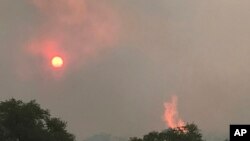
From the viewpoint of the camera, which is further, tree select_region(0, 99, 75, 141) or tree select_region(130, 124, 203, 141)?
tree select_region(130, 124, 203, 141)

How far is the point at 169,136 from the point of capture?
86.6 m

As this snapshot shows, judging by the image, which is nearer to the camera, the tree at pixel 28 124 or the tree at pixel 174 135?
the tree at pixel 28 124

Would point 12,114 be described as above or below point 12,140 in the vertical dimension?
above

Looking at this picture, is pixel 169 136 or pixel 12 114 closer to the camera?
pixel 12 114

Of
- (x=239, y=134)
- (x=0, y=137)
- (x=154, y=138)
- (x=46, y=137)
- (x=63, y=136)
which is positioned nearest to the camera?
(x=239, y=134)

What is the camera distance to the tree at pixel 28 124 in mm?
71188

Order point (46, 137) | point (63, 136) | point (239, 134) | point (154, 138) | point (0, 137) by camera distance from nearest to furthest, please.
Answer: point (239, 134) < point (0, 137) < point (46, 137) < point (63, 136) < point (154, 138)

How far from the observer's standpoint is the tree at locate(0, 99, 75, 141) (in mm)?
71188

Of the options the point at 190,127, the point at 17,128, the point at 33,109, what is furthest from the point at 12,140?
the point at 190,127

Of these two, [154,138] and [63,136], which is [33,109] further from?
[154,138]

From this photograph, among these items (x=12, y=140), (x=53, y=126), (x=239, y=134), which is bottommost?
(x=239, y=134)

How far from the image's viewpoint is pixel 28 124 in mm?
73375

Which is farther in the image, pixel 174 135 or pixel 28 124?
pixel 174 135

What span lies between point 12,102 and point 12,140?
29.4ft
